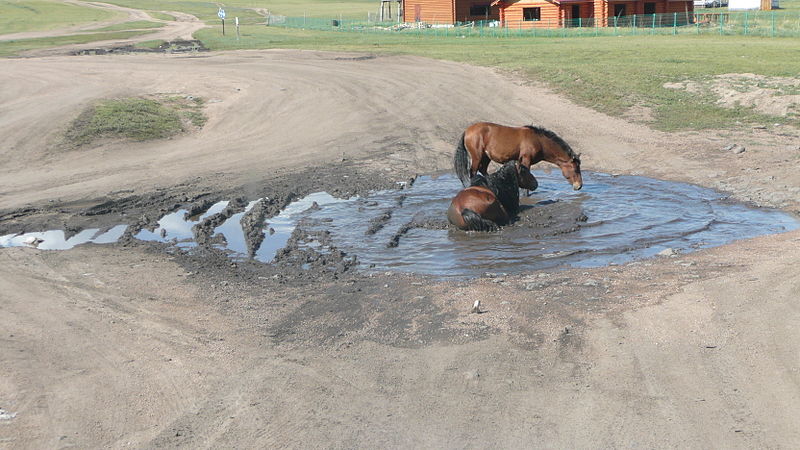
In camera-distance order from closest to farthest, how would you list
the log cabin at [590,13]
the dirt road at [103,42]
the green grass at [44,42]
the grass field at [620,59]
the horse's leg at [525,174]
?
the horse's leg at [525,174]
the grass field at [620,59]
the green grass at [44,42]
the dirt road at [103,42]
the log cabin at [590,13]

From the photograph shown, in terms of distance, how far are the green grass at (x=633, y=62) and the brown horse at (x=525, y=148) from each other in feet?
23.9

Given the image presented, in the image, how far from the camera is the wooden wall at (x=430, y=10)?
7231 cm

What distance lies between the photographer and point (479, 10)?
73375 mm

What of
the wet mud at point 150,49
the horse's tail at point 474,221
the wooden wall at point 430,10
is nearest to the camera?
the horse's tail at point 474,221

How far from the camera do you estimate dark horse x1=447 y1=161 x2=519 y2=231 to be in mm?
13391

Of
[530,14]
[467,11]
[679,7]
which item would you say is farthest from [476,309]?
[467,11]

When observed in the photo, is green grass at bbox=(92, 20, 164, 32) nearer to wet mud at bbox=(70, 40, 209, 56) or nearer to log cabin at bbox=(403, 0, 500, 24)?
wet mud at bbox=(70, 40, 209, 56)

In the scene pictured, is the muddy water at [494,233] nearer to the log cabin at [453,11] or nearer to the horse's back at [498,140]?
the horse's back at [498,140]

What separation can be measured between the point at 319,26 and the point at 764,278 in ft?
230

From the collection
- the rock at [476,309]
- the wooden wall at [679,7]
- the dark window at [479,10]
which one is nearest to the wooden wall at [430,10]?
the dark window at [479,10]

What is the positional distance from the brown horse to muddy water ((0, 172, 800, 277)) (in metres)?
0.53

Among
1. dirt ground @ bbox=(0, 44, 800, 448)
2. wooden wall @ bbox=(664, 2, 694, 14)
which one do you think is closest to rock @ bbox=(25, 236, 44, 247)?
dirt ground @ bbox=(0, 44, 800, 448)

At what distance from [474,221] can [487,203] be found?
372 mm

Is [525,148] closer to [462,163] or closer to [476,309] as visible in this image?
[462,163]
